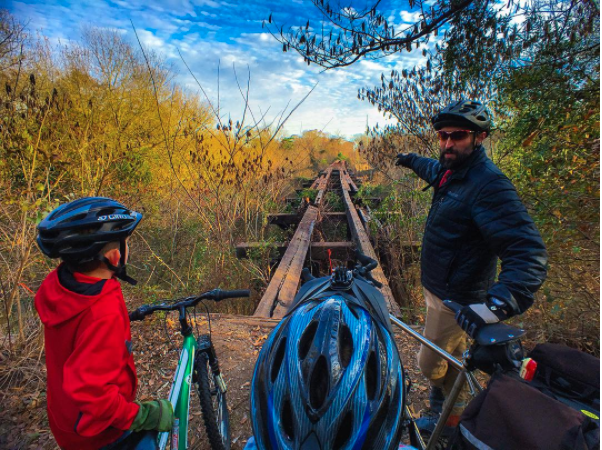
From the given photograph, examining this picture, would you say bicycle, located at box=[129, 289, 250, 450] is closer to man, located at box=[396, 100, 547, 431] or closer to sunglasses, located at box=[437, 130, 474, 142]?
man, located at box=[396, 100, 547, 431]

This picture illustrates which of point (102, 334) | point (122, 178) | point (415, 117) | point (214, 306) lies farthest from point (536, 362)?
point (122, 178)

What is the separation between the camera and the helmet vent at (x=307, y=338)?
1211 mm

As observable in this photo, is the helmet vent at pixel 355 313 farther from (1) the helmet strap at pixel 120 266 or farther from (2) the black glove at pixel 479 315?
(1) the helmet strap at pixel 120 266

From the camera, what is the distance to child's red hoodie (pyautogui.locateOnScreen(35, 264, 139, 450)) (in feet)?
3.97

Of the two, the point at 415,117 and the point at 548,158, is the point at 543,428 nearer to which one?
the point at 548,158

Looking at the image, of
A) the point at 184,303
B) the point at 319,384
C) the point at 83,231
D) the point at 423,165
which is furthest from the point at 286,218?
the point at 319,384

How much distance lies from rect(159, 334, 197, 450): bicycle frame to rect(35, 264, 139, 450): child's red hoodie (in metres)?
0.42

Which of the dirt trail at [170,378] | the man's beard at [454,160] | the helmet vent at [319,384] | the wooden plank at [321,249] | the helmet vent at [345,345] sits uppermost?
the man's beard at [454,160]

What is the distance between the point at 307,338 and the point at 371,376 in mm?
305

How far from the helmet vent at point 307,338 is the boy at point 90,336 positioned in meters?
0.85

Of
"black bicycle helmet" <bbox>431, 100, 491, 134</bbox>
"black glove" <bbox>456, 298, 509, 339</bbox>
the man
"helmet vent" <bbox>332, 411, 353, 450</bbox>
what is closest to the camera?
"helmet vent" <bbox>332, 411, 353, 450</bbox>

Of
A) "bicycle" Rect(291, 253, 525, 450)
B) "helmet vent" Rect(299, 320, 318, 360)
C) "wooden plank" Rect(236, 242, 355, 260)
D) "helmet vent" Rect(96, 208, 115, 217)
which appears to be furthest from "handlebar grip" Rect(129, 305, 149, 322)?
"wooden plank" Rect(236, 242, 355, 260)

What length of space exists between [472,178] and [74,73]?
957 centimetres

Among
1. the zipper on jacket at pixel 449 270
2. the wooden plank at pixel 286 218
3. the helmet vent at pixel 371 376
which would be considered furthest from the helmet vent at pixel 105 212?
the wooden plank at pixel 286 218
